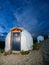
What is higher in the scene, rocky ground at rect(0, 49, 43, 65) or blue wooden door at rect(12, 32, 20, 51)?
blue wooden door at rect(12, 32, 20, 51)

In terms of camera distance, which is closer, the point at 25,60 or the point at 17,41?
the point at 25,60

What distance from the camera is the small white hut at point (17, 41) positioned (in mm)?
13922

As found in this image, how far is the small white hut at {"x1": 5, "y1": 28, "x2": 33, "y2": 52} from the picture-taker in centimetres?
1392

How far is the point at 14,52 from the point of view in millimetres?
13617

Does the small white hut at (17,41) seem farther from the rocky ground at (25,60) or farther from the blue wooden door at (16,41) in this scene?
the rocky ground at (25,60)

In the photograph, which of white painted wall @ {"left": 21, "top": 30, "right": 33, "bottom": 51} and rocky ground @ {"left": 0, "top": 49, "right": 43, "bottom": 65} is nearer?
rocky ground @ {"left": 0, "top": 49, "right": 43, "bottom": 65}

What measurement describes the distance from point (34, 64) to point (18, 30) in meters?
6.66

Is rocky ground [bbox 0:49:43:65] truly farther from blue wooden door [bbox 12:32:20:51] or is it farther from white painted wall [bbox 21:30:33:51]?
white painted wall [bbox 21:30:33:51]

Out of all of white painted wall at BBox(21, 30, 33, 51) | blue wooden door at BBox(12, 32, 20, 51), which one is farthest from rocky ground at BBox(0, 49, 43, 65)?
white painted wall at BBox(21, 30, 33, 51)

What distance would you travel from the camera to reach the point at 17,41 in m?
14.0

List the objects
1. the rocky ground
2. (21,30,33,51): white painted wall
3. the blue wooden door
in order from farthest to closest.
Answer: (21,30,33,51): white painted wall < the blue wooden door < the rocky ground

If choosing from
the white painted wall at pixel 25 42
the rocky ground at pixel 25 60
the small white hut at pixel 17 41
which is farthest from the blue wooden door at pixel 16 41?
the rocky ground at pixel 25 60

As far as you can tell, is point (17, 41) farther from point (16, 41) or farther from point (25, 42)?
point (25, 42)

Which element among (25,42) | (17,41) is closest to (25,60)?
(17,41)
